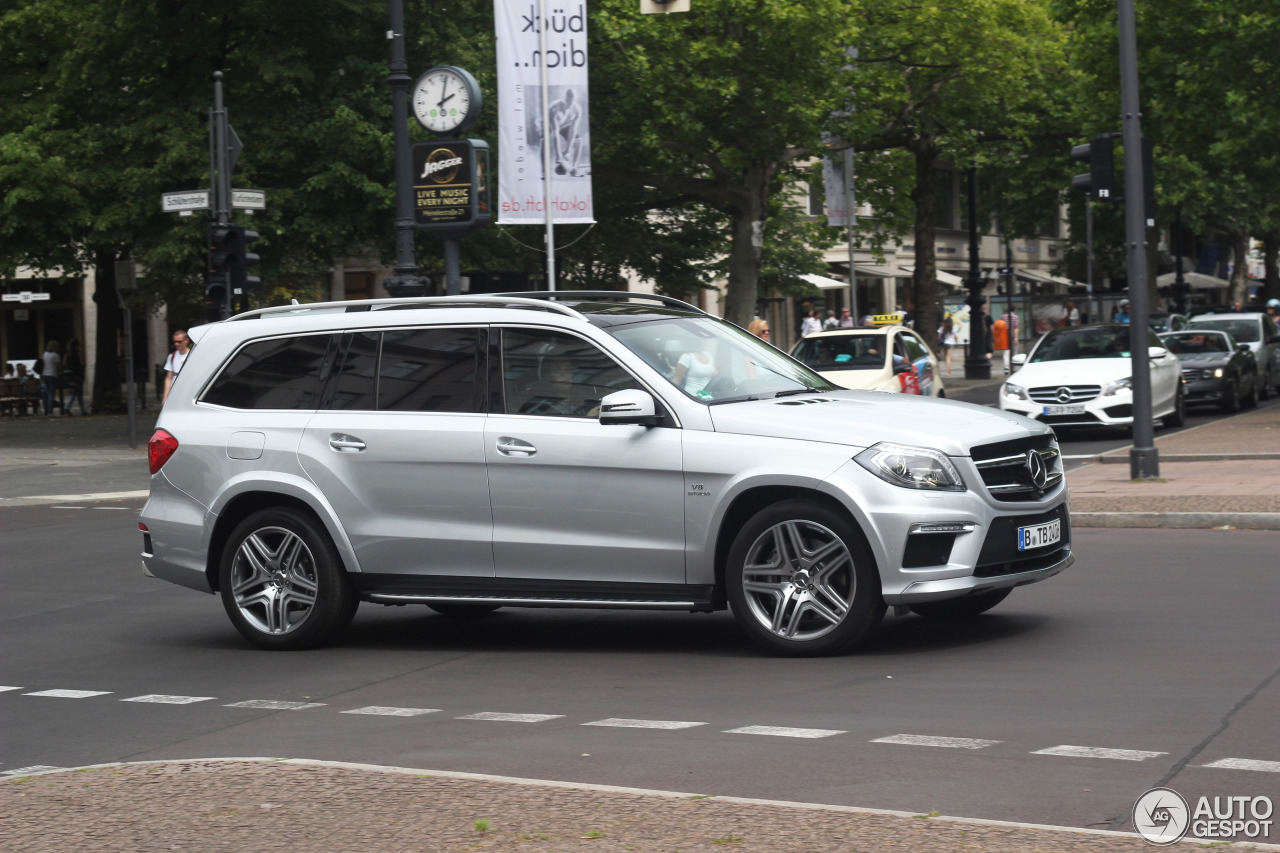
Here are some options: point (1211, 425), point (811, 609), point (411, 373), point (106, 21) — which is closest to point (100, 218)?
point (106, 21)

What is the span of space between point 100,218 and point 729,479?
77.9ft

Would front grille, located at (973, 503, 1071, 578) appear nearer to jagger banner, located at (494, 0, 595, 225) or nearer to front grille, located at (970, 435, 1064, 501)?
front grille, located at (970, 435, 1064, 501)

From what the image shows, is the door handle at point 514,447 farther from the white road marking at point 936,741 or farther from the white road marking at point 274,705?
the white road marking at point 936,741

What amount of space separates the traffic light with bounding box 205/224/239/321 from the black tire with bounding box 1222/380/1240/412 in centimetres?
1555

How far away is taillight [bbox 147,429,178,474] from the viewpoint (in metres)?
9.79

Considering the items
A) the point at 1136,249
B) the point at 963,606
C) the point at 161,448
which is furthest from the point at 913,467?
the point at 1136,249

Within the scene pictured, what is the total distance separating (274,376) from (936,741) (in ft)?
15.6

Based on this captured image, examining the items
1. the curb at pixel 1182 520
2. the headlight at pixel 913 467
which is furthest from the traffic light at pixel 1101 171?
the headlight at pixel 913 467

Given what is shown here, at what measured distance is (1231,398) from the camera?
27875 mm

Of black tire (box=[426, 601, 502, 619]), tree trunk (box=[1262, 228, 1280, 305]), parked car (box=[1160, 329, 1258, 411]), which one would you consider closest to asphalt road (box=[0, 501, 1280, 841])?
black tire (box=[426, 601, 502, 619])

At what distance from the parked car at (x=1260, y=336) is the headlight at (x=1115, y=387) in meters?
8.47

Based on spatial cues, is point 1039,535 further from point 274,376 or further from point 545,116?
point 545,116

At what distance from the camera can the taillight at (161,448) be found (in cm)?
979

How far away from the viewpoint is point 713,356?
9.04 meters
